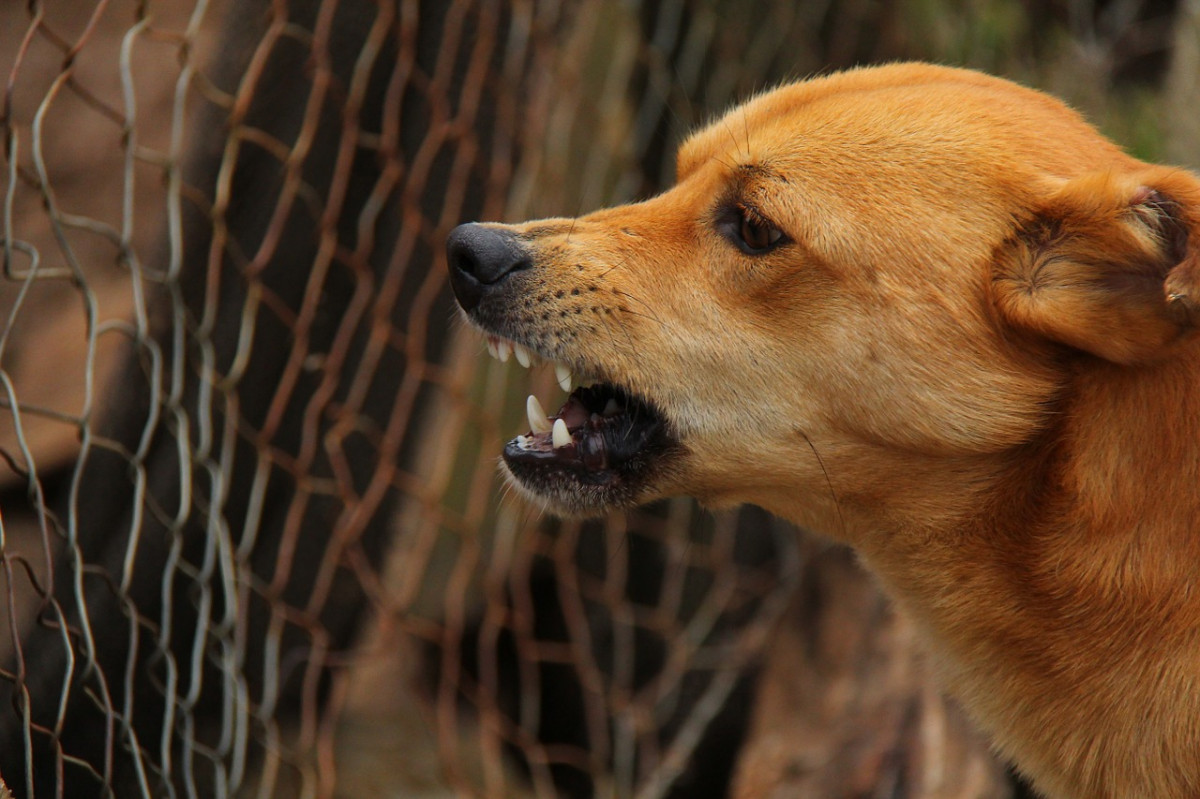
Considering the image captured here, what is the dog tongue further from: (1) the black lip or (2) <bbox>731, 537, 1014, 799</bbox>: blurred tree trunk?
(2) <bbox>731, 537, 1014, 799</bbox>: blurred tree trunk

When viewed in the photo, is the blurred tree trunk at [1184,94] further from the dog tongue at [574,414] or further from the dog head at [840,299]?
the dog tongue at [574,414]

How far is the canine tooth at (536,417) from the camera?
2480mm

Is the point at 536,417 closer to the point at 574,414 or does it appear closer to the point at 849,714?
the point at 574,414

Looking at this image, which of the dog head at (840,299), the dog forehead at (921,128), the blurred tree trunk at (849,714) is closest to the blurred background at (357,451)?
the blurred tree trunk at (849,714)

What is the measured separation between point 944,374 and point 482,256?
1.01 meters

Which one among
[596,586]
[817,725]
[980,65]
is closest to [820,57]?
[980,65]

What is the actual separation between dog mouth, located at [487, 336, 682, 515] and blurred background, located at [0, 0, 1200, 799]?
403 millimetres

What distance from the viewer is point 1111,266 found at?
214cm

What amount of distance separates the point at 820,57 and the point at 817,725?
2.76 metres

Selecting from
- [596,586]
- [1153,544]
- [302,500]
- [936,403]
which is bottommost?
[596,586]

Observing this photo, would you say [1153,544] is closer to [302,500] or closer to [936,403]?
[936,403]

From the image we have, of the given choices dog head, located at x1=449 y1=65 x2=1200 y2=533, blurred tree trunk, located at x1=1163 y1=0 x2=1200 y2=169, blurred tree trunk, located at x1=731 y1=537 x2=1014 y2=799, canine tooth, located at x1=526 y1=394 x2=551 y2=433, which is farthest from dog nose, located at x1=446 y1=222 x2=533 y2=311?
blurred tree trunk, located at x1=1163 y1=0 x2=1200 y2=169

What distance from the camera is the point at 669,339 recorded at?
2.38 m

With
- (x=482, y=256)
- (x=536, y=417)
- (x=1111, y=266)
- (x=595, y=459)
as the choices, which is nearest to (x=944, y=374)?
(x=1111, y=266)
